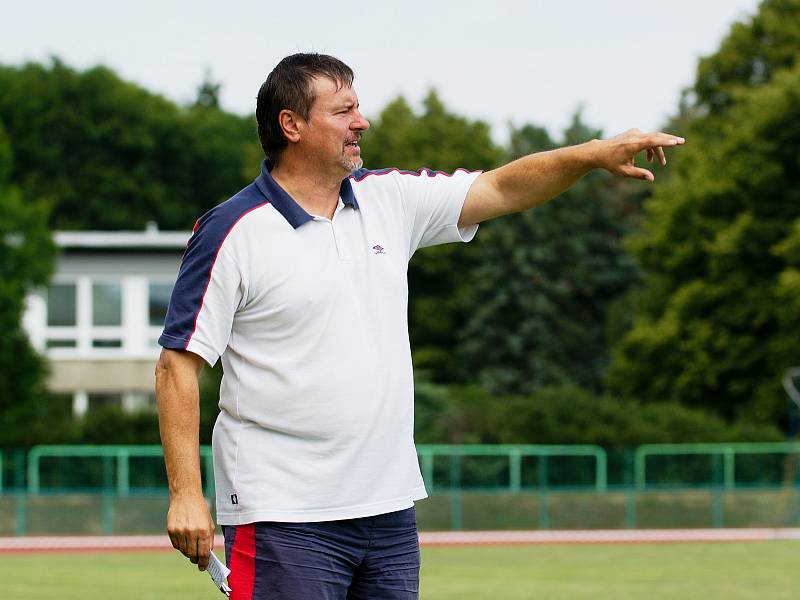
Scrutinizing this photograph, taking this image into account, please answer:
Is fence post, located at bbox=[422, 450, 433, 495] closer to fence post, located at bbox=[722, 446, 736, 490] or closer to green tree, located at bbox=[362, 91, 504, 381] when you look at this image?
fence post, located at bbox=[722, 446, 736, 490]

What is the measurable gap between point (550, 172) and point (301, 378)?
0.97 metres

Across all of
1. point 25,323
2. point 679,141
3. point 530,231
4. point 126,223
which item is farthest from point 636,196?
point 679,141

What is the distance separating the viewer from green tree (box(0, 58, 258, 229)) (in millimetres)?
59000

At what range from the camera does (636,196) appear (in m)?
56.9

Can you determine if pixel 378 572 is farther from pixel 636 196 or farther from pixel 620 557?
pixel 636 196

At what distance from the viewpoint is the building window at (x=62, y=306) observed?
45.0m

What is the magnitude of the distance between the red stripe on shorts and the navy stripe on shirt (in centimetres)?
52

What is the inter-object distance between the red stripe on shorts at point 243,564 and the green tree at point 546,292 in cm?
4615

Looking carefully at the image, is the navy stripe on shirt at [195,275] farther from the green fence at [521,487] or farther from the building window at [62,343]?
the building window at [62,343]

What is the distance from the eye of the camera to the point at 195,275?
13.1 ft

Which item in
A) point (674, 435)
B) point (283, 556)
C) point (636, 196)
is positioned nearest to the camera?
point (283, 556)

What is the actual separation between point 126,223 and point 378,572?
184 feet

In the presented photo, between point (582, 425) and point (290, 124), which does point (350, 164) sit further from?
point (582, 425)

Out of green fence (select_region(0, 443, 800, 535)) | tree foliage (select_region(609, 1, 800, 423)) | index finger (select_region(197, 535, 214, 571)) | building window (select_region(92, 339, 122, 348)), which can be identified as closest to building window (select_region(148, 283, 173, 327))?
building window (select_region(92, 339, 122, 348))
